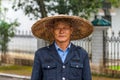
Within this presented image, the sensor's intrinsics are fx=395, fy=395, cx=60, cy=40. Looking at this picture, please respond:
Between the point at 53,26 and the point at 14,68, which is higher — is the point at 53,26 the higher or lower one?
the higher one

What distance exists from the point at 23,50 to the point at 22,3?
3.90 metres

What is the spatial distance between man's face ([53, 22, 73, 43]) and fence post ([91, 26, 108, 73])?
1138cm

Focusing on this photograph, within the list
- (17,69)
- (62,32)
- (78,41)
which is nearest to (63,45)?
(62,32)

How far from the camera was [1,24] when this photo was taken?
17703 mm

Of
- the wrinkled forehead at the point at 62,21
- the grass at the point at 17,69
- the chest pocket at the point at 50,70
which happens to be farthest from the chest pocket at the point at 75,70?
the grass at the point at 17,69

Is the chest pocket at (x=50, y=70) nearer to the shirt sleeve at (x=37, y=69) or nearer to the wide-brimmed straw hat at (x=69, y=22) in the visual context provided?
the shirt sleeve at (x=37, y=69)

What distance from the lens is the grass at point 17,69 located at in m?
15.7

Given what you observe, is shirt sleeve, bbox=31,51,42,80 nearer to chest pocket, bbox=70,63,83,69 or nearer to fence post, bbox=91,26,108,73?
chest pocket, bbox=70,63,83,69

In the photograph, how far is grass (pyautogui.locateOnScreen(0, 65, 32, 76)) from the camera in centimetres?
1567

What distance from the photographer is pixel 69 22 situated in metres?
4.01

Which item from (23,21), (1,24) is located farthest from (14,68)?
(23,21)

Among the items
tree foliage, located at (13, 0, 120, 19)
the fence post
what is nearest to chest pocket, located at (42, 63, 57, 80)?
the fence post

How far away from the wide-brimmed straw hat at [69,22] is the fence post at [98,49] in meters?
11.0

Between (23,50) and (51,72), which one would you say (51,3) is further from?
(51,72)
